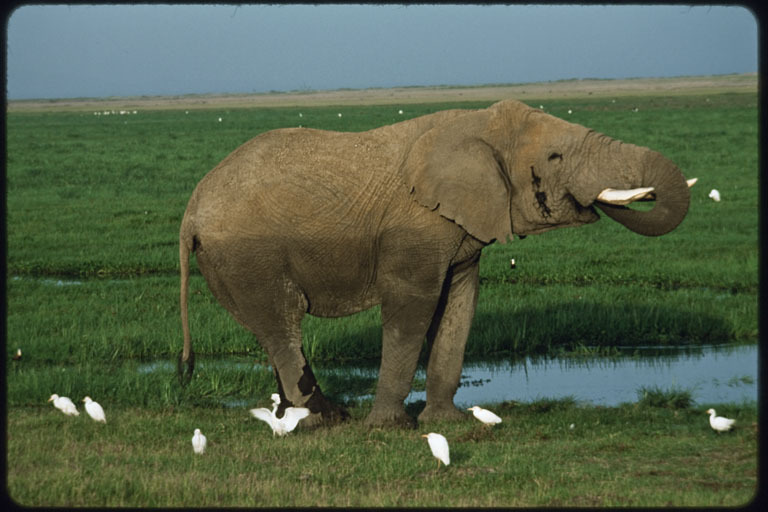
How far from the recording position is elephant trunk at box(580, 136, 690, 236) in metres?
7.85

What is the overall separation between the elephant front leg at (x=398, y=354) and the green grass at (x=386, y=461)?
0.72 ft

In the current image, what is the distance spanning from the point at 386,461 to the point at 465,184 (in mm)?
2213

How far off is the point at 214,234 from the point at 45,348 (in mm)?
3911

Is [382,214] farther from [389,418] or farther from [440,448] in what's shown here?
[440,448]

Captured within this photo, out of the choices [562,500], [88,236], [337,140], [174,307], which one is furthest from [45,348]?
[88,236]

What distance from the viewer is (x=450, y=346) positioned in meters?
8.88

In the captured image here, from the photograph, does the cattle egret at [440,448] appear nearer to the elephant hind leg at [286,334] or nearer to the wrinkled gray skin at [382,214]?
the wrinkled gray skin at [382,214]

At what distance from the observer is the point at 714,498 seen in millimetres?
6309

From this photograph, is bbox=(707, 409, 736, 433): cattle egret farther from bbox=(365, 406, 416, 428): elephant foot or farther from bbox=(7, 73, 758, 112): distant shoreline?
bbox=(7, 73, 758, 112): distant shoreline

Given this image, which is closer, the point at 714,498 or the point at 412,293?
the point at 714,498

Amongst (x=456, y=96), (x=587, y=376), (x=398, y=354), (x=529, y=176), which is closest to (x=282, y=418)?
(x=398, y=354)

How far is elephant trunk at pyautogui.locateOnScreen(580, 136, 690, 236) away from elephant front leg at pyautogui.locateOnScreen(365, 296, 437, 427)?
165cm

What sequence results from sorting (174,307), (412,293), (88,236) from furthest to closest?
1. (88,236)
2. (174,307)
3. (412,293)

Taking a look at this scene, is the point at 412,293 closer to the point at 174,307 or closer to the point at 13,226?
the point at 174,307
